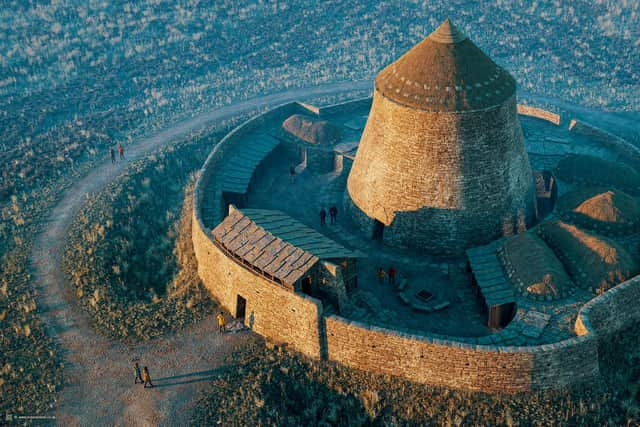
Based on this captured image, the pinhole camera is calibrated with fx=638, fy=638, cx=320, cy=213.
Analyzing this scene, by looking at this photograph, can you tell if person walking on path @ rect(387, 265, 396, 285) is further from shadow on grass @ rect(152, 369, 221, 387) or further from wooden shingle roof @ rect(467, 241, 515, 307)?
shadow on grass @ rect(152, 369, 221, 387)

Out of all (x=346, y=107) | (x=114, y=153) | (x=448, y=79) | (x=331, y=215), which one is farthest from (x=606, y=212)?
(x=114, y=153)

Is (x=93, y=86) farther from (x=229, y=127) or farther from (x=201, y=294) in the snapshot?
(x=201, y=294)

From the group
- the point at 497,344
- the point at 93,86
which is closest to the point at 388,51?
the point at 93,86

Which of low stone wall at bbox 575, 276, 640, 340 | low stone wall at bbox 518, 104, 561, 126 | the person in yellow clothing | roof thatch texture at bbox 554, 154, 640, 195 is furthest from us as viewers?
low stone wall at bbox 518, 104, 561, 126

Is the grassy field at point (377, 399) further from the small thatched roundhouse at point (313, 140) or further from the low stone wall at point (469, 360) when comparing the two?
the small thatched roundhouse at point (313, 140)

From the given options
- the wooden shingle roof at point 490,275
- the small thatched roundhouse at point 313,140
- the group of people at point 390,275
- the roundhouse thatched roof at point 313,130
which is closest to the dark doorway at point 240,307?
the group of people at point 390,275

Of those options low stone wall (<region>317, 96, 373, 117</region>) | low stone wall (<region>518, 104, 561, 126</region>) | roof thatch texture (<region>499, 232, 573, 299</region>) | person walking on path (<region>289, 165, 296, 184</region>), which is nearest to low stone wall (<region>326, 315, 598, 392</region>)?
roof thatch texture (<region>499, 232, 573, 299</region>)

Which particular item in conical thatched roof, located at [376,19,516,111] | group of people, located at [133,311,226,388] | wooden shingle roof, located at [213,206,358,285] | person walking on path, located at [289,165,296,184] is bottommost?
group of people, located at [133,311,226,388]
